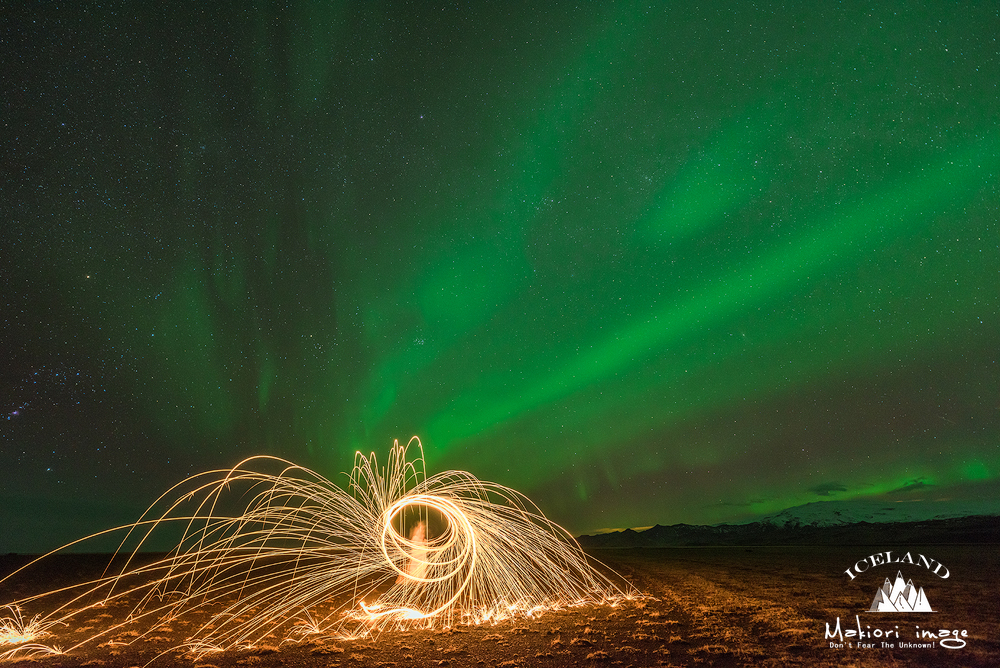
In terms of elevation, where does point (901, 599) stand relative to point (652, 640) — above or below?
below

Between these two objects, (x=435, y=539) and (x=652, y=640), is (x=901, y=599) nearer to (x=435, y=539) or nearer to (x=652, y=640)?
(x=652, y=640)

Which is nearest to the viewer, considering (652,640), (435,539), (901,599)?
(652,640)

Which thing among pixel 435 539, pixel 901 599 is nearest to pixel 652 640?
pixel 435 539

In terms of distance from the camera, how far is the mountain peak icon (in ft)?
33.6

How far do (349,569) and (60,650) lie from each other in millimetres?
4305

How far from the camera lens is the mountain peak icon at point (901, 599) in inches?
404

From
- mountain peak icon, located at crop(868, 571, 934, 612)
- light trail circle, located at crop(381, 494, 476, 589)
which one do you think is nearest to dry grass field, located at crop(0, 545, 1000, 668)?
mountain peak icon, located at crop(868, 571, 934, 612)

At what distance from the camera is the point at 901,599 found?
11.1m

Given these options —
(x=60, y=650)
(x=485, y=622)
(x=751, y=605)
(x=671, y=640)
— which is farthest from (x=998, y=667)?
(x=60, y=650)

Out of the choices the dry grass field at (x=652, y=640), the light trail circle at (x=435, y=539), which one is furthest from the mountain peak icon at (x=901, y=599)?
the light trail circle at (x=435, y=539)

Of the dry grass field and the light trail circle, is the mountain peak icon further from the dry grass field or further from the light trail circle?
the light trail circle

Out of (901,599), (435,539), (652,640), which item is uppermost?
(435,539)

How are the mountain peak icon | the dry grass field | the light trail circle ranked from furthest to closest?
the mountain peak icon → the light trail circle → the dry grass field

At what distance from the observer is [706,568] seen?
20188 mm
